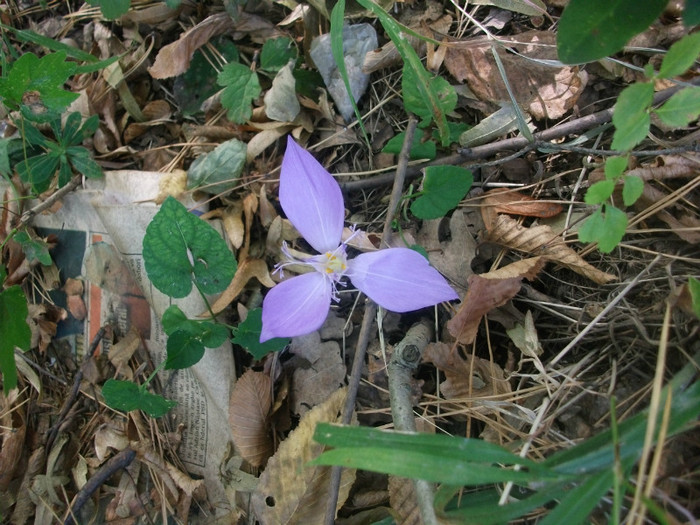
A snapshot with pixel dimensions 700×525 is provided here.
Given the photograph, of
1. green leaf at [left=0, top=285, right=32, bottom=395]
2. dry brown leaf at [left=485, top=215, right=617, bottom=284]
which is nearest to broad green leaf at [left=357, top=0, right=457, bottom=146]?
dry brown leaf at [left=485, top=215, right=617, bottom=284]

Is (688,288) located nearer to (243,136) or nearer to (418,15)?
(418,15)

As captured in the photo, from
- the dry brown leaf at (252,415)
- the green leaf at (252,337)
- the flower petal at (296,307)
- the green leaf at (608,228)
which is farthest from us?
the dry brown leaf at (252,415)

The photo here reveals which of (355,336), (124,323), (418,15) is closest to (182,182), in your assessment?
(124,323)

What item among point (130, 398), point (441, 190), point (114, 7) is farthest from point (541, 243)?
point (114, 7)

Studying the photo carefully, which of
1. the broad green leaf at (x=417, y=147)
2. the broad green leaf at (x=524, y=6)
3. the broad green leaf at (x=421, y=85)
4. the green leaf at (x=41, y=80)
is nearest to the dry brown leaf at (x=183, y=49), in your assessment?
the green leaf at (x=41, y=80)

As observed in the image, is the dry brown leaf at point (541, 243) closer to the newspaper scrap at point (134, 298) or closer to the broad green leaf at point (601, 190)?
the broad green leaf at point (601, 190)

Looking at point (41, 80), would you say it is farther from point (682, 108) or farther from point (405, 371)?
point (682, 108)
